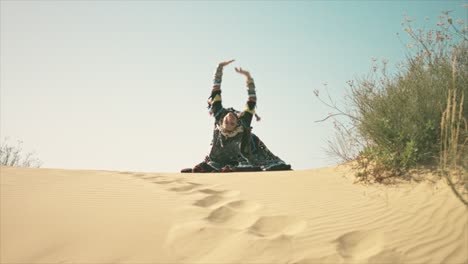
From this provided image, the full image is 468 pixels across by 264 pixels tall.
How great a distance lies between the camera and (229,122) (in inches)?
282

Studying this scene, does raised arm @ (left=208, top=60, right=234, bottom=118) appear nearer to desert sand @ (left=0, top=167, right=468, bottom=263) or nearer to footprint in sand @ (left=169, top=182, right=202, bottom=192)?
footprint in sand @ (left=169, top=182, right=202, bottom=192)

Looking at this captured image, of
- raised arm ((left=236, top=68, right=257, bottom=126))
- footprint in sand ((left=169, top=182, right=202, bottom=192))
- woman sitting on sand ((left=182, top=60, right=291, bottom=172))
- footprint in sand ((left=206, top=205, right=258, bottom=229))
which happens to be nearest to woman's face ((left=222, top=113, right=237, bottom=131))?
woman sitting on sand ((left=182, top=60, right=291, bottom=172))

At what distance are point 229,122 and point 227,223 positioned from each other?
4.29m

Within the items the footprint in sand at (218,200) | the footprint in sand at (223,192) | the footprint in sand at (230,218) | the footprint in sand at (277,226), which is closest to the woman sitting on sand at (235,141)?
the footprint in sand at (223,192)

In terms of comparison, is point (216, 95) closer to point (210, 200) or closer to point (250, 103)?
point (250, 103)

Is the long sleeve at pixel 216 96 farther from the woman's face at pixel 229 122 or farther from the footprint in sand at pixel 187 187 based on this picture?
the footprint in sand at pixel 187 187

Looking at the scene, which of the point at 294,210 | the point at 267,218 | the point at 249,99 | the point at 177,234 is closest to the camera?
the point at 177,234

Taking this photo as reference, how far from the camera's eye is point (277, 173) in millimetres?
5336

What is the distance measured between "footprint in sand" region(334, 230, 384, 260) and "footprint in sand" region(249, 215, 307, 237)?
1.24 feet

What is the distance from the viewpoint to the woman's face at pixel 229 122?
23.5 ft

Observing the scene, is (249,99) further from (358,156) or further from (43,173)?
(43,173)

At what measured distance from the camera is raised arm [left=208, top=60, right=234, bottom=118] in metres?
7.65

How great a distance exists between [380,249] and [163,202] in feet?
6.92

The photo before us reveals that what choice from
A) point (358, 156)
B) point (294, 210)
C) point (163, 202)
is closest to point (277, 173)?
point (358, 156)
